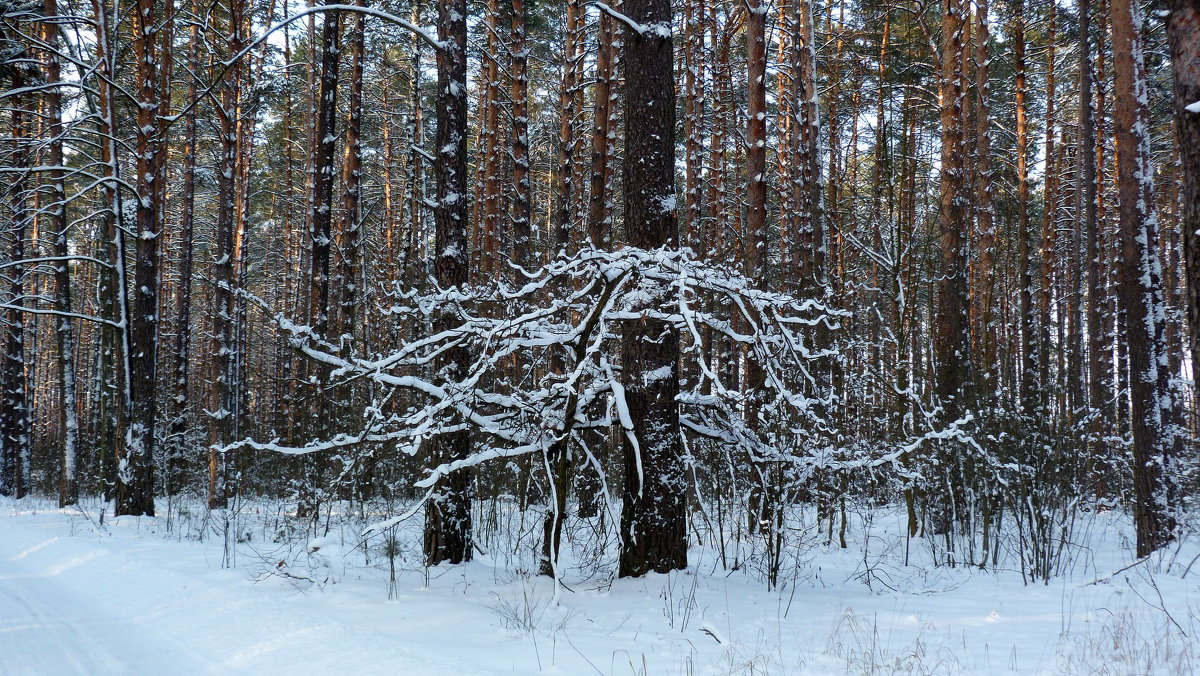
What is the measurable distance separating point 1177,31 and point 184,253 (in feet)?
63.1

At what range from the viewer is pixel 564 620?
4562mm

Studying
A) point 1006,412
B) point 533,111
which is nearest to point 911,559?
point 1006,412

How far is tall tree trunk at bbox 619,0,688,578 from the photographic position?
18.5 feet

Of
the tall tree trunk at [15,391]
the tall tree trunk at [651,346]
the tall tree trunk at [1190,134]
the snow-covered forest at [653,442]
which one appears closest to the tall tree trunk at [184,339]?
the snow-covered forest at [653,442]

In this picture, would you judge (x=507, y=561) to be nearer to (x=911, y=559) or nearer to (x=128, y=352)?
(x=911, y=559)

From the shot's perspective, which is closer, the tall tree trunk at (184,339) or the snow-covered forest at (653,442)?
the snow-covered forest at (653,442)

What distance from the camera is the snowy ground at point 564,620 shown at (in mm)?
3832

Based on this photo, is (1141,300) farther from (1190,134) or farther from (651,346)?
(651,346)

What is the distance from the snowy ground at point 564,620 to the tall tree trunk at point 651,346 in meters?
0.43

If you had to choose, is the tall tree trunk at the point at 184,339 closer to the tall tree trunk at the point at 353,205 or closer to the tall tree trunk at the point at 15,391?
the tall tree trunk at the point at 353,205

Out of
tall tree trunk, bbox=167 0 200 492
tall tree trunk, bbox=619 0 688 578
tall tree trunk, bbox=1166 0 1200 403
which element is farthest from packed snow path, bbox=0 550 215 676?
tall tree trunk, bbox=167 0 200 492

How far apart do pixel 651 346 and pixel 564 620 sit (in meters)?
2.34

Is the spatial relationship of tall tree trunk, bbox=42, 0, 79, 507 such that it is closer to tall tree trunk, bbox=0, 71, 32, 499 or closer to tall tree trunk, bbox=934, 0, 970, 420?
tall tree trunk, bbox=0, 71, 32, 499

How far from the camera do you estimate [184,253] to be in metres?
17.1
